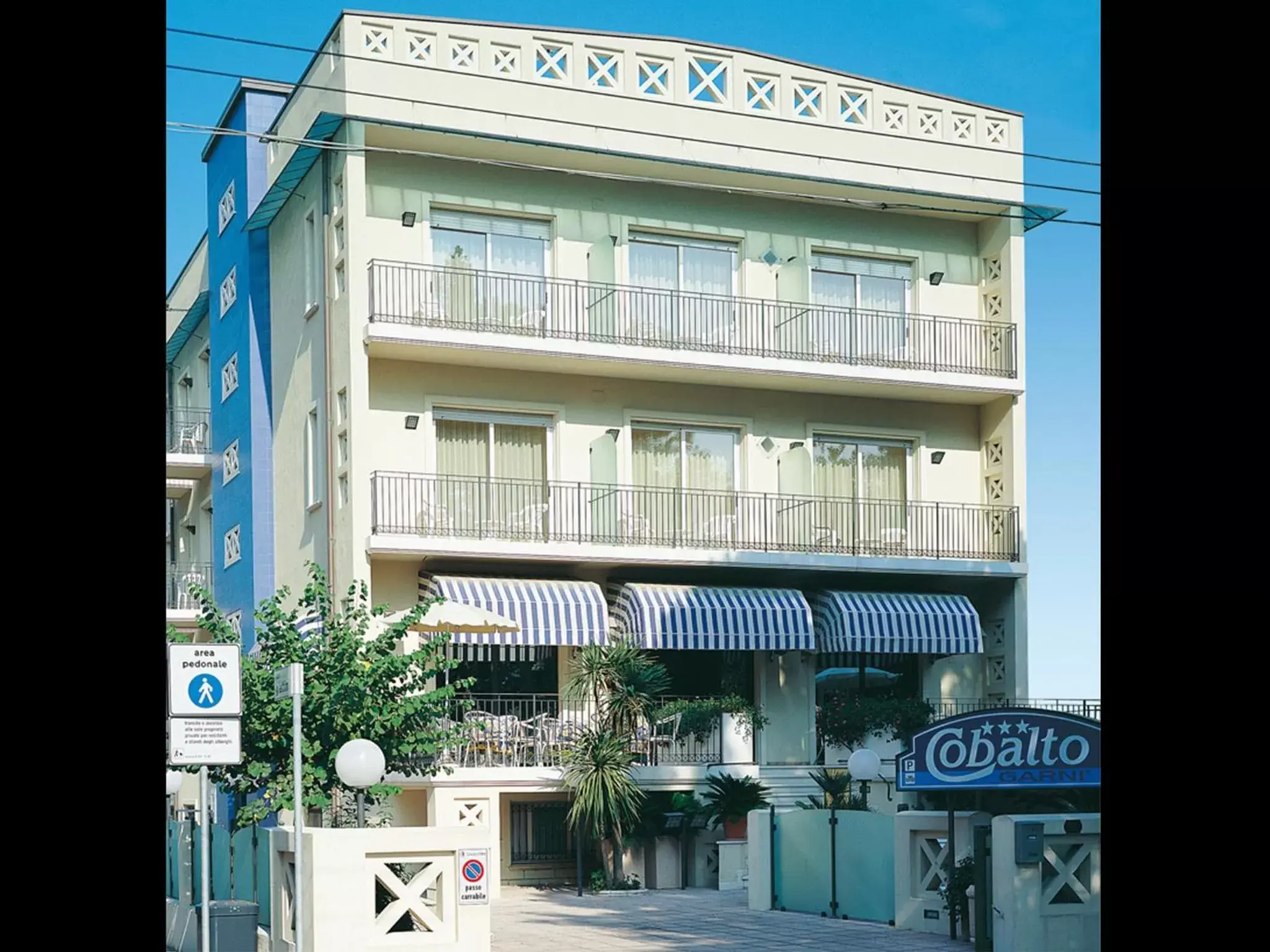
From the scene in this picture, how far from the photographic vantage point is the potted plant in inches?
844

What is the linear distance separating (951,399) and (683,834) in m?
8.71

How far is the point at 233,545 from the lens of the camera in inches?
1124

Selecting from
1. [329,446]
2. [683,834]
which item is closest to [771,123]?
[329,446]

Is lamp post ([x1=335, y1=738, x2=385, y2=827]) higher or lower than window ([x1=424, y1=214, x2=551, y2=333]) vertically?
lower

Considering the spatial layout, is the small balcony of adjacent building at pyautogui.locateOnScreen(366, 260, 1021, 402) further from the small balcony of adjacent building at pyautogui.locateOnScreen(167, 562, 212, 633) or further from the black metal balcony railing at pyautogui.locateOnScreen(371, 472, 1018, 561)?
the small balcony of adjacent building at pyautogui.locateOnScreen(167, 562, 212, 633)

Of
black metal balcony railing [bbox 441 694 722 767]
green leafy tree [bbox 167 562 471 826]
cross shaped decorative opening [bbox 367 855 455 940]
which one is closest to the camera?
cross shaped decorative opening [bbox 367 855 455 940]

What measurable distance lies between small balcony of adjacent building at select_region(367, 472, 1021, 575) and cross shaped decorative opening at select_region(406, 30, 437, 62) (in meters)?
5.61

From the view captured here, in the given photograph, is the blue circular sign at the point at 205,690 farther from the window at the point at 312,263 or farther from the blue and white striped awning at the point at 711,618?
the window at the point at 312,263

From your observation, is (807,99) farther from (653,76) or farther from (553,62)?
(553,62)

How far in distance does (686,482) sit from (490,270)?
4.17 meters

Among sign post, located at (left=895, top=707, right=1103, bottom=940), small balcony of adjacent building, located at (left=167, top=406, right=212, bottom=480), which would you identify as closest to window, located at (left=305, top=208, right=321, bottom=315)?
small balcony of adjacent building, located at (left=167, top=406, right=212, bottom=480)

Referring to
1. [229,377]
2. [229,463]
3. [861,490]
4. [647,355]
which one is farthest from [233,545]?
[861,490]

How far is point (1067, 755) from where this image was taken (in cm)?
1398

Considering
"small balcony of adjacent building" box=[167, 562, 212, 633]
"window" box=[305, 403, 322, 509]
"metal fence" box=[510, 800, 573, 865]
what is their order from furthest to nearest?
"small balcony of adjacent building" box=[167, 562, 212, 633] < "window" box=[305, 403, 322, 509] < "metal fence" box=[510, 800, 573, 865]
